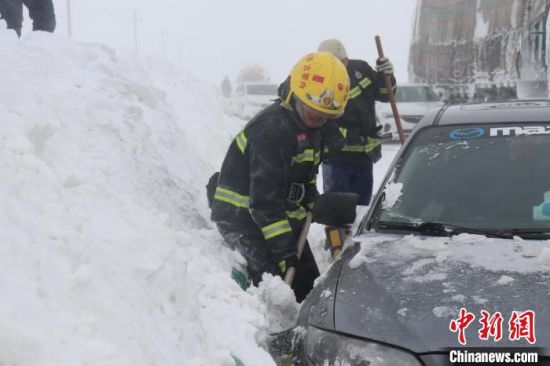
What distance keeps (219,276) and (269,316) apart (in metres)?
0.36

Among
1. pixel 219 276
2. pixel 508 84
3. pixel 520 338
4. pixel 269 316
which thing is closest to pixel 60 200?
pixel 219 276

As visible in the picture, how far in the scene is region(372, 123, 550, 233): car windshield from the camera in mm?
3240

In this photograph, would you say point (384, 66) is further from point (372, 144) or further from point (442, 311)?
point (442, 311)

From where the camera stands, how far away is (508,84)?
51.9 feet

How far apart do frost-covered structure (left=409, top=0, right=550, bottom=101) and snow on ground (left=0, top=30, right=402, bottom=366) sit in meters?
10.6

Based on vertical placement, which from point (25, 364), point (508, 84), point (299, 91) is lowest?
point (508, 84)

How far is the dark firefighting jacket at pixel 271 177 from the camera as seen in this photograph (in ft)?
13.2

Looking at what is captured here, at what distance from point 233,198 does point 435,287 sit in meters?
2.02

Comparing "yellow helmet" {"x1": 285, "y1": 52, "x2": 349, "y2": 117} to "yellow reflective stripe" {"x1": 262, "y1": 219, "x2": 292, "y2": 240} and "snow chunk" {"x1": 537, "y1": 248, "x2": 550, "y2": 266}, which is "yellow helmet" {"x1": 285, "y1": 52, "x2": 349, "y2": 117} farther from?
"snow chunk" {"x1": 537, "y1": 248, "x2": 550, "y2": 266}

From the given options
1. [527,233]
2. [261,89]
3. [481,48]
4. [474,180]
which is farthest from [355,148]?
[261,89]

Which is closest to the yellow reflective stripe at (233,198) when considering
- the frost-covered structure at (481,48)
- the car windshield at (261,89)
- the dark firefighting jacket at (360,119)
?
the dark firefighting jacket at (360,119)

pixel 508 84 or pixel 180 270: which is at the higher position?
pixel 180 270

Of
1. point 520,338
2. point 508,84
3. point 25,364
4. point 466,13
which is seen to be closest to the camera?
point 25,364

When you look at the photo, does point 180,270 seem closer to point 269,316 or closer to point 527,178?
point 269,316
